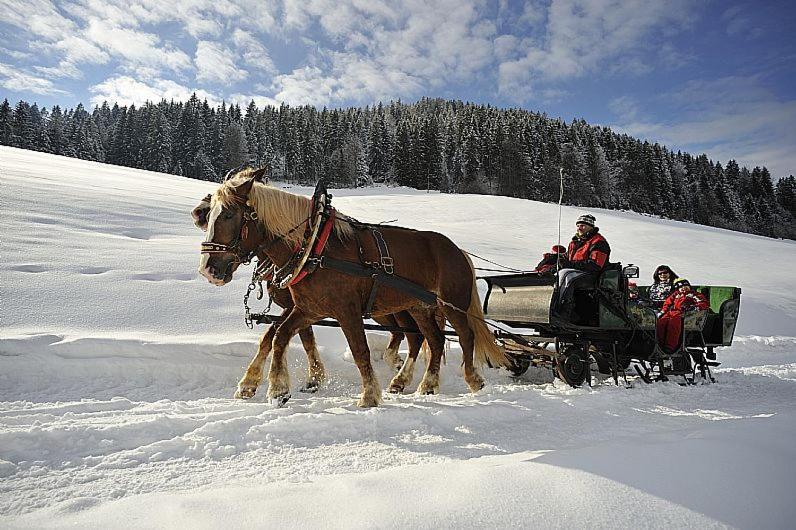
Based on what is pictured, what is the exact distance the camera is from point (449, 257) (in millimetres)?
5180

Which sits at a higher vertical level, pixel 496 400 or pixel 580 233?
pixel 580 233

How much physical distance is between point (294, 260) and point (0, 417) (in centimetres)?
221

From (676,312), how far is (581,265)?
1686 mm

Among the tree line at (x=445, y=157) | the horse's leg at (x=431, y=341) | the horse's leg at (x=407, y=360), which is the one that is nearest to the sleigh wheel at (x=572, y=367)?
the horse's leg at (x=431, y=341)

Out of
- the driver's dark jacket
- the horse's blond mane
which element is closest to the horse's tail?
the driver's dark jacket

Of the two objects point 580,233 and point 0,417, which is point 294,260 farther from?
point 580,233

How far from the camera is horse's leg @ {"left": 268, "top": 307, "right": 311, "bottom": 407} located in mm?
4230

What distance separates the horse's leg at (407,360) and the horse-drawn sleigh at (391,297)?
1 cm

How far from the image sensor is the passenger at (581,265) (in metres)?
5.37

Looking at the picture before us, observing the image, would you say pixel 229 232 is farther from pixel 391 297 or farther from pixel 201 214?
pixel 391 297

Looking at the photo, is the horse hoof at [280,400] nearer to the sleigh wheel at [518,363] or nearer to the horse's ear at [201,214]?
the horse's ear at [201,214]

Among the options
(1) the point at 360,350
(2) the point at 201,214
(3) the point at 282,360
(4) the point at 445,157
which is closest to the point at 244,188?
(2) the point at 201,214

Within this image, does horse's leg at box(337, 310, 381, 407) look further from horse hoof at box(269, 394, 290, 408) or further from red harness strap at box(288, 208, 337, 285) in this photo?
horse hoof at box(269, 394, 290, 408)

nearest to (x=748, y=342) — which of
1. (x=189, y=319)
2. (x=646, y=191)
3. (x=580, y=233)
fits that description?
(x=580, y=233)
